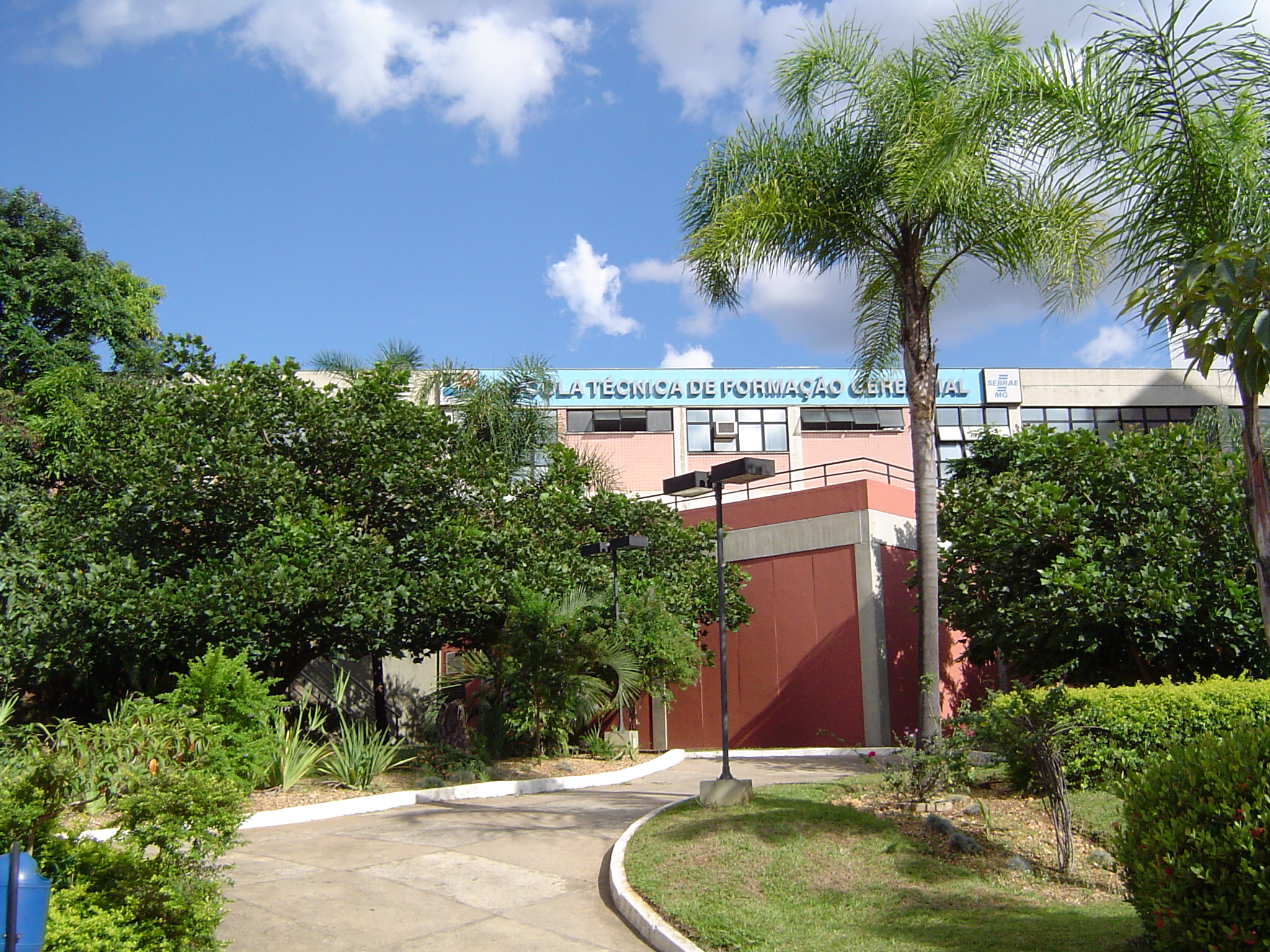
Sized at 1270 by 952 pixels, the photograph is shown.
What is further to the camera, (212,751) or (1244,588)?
(1244,588)

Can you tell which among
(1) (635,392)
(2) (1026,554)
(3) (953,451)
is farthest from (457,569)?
(3) (953,451)

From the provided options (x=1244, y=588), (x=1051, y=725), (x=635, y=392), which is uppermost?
(x=635, y=392)

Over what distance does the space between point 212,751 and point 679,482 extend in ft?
18.1

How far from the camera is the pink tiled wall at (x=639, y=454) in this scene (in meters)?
35.1

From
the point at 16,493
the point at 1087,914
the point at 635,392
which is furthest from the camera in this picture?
the point at 635,392

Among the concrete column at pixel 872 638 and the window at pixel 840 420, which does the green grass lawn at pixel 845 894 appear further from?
the window at pixel 840 420

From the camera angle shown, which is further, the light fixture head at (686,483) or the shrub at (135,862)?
the light fixture head at (686,483)

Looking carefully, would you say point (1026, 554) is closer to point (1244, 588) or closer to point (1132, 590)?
point (1132, 590)

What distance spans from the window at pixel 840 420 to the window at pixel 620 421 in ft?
16.2

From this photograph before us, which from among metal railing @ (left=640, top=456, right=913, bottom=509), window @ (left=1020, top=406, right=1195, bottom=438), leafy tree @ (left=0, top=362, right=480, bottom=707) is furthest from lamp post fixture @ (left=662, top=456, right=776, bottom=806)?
window @ (left=1020, top=406, right=1195, bottom=438)

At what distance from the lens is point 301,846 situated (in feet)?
29.8

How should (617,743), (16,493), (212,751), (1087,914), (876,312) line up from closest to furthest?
1. (1087,914)
2. (212,751)
3. (876,312)
4. (16,493)
5. (617,743)

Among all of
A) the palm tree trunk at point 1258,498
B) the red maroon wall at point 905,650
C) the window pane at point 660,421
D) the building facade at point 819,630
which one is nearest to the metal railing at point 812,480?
the building facade at point 819,630

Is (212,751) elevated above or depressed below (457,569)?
below
